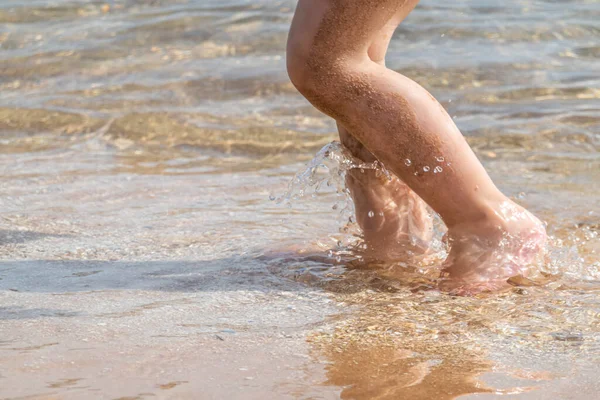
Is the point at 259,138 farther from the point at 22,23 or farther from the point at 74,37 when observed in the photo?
the point at 22,23

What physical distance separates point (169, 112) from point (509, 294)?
3.38 metres

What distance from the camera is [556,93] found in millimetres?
5344

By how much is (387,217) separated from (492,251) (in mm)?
384

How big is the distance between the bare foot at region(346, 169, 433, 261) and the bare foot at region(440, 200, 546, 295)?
27cm

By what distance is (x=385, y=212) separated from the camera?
8.52 feet

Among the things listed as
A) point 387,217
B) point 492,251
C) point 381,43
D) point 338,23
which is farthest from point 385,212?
point 338,23

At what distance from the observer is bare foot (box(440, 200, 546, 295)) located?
2.31 meters

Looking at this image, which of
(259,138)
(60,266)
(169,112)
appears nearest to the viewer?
(60,266)

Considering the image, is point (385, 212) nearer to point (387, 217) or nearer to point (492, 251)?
point (387, 217)

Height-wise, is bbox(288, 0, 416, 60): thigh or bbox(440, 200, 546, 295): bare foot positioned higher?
bbox(288, 0, 416, 60): thigh

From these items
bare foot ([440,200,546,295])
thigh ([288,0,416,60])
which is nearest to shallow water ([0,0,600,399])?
bare foot ([440,200,546,295])

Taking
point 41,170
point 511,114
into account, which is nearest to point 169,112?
point 41,170

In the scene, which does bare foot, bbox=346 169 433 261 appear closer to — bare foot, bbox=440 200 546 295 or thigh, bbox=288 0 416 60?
bare foot, bbox=440 200 546 295

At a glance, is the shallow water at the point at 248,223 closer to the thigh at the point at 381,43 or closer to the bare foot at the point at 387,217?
the bare foot at the point at 387,217
